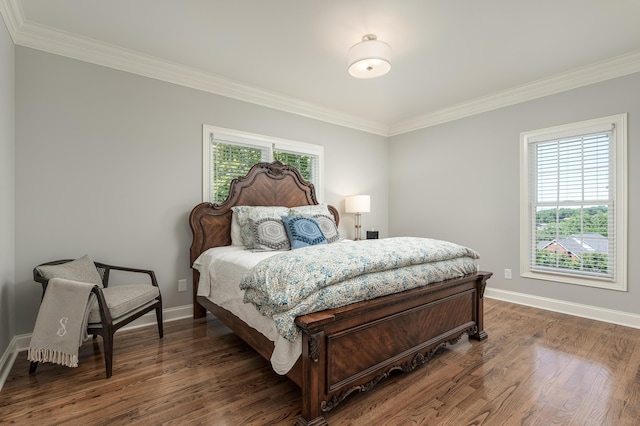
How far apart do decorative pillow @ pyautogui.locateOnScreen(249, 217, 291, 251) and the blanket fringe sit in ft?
5.12

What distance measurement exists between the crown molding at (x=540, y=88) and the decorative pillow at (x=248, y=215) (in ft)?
9.42

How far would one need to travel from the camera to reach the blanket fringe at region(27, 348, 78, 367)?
204 centimetres

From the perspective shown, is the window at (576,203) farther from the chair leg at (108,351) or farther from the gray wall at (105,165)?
the chair leg at (108,351)

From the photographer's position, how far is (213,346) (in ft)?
8.51

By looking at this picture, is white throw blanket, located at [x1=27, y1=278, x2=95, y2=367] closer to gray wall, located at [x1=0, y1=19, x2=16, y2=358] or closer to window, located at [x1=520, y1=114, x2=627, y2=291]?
gray wall, located at [x1=0, y1=19, x2=16, y2=358]

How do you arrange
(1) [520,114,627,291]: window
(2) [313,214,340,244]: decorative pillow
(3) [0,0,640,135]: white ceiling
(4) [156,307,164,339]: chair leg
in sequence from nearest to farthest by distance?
(3) [0,0,640,135]: white ceiling → (4) [156,307,164,339]: chair leg → (1) [520,114,627,291]: window → (2) [313,214,340,244]: decorative pillow

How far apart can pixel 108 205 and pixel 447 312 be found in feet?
10.3

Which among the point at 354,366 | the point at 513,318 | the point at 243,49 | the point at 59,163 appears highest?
the point at 243,49

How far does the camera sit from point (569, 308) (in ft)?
11.2

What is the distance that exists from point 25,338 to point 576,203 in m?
5.48

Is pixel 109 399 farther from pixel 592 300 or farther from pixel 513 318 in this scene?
pixel 592 300

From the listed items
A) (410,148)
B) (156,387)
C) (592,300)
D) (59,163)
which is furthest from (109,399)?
(410,148)

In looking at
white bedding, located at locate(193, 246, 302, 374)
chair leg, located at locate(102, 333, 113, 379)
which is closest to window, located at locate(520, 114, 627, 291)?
white bedding, located at locate(193, 246, 302, 374)

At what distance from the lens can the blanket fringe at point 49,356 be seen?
2.04m
